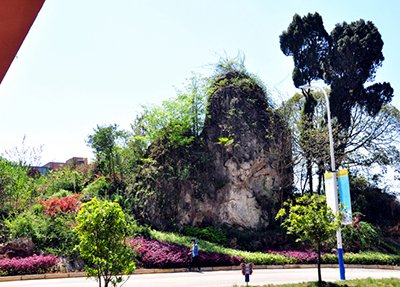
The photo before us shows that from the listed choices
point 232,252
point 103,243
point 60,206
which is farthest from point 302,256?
point 103,243

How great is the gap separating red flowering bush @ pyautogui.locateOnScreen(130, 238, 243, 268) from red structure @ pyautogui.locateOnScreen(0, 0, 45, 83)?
15579 mm

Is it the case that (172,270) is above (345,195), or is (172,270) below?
below

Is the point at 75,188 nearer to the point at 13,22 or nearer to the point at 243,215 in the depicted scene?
the point at 243,215

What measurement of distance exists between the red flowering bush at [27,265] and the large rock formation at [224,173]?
7.08m

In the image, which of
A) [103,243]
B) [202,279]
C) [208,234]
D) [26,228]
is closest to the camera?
[103,243]

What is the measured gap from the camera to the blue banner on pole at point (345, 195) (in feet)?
43.5

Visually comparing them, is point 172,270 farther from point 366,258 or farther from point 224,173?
point 366,258

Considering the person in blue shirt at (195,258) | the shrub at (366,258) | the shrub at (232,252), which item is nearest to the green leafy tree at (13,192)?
the shrub at (232,252)

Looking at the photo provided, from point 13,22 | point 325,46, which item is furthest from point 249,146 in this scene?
point 13,22

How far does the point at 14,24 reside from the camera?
1554mm

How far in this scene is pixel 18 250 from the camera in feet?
52.7

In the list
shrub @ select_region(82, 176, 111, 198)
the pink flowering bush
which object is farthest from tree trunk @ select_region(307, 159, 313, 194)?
shrub @ select_region(82, 176, 111, 198)

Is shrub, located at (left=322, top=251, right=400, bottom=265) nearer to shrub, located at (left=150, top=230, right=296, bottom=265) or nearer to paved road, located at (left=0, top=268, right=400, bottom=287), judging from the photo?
shrub, located at (left=150, top=230, right=296, bottom=265)

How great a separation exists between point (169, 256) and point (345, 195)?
8309 mm
